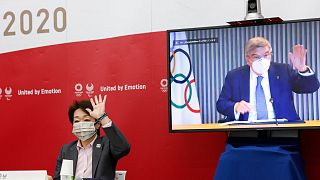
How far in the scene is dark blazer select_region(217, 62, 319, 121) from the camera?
3501mm

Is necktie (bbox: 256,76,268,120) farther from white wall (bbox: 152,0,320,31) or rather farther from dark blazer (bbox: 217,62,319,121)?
white wall (bbox: 152,0,320,31)

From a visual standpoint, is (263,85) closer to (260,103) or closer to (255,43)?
(260,103)

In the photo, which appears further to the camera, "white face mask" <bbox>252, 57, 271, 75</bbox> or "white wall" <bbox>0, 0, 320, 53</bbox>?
"white wall" <bbox>0, 0, 320, 53</bbox>

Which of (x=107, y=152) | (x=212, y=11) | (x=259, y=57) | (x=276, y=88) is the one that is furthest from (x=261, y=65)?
(x=107, y=152)

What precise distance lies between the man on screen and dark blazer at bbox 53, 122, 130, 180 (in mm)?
Answer: 681

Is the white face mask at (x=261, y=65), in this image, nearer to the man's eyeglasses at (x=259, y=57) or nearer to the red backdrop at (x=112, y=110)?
the man's eyeglasses at (x=259, y=57)

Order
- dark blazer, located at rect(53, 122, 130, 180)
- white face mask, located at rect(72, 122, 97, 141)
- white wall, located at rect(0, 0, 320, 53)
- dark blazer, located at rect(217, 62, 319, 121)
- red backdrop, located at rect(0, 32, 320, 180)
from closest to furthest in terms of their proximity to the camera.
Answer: dark blazer, located at rect(217, 62, 319, 121), dark blazer, located at rect(53, 122, 130, 180), white face mask, located at rect(72, 122, 97, 141), white wall, located at rect(0, 0, 320, 53), red backdrop, located at rect(0, 32, 320, 180)

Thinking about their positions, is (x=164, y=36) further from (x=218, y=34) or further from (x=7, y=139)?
(x=7, y=139)

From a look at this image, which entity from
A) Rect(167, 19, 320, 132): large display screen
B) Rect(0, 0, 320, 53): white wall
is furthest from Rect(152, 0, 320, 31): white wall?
Rect(167, 19, 320, 132): large display screen

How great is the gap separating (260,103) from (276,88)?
14 centimetres

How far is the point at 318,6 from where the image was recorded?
3760 mm

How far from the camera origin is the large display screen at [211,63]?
3.51 m

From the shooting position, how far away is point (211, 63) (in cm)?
371

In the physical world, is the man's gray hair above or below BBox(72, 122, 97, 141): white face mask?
above
